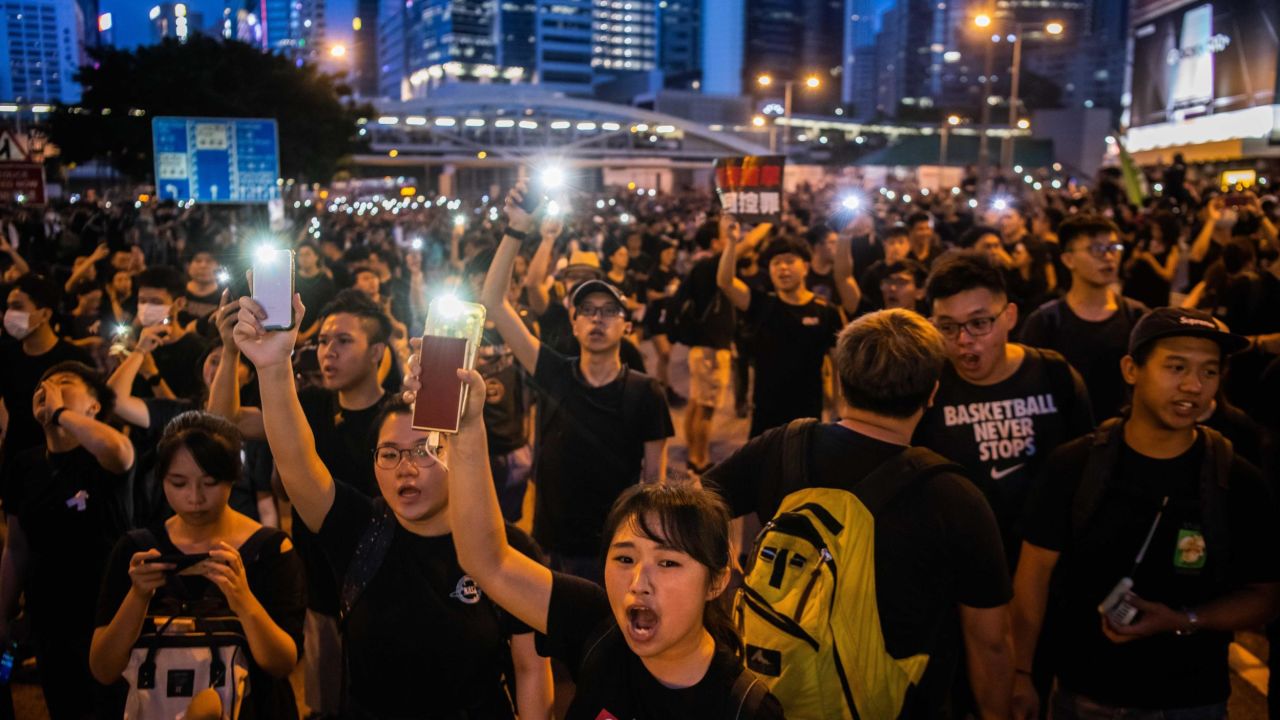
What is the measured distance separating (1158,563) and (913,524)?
2.99 ft

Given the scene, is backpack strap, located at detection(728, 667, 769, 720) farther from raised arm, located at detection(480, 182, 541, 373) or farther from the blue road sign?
the blue road sign

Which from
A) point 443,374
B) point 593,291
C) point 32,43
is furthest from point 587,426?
point 32,43

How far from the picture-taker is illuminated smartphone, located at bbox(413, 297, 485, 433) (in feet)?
7.46

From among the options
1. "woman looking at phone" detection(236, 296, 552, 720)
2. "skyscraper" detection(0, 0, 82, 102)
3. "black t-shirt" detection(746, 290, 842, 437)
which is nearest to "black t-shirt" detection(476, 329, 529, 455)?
"black t-shirt" detection(746, 290, 842, 437)

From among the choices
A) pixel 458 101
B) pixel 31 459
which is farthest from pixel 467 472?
pixel 458 101

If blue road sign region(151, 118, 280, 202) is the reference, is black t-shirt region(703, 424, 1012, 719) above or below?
below

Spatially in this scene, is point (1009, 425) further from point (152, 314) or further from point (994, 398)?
point (152, 314)

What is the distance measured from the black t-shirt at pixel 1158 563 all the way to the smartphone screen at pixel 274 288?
2337 mm

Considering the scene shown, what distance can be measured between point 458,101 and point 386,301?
88.2 meters

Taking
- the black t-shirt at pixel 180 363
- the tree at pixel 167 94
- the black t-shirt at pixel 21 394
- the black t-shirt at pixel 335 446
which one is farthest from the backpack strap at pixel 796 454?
the tree at pixel 167 94

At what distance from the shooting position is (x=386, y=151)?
94625mm

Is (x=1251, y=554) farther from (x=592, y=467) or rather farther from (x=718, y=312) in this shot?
(x=718, y=312)

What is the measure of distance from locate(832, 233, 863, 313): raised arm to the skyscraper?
880 cm

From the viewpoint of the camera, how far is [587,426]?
4.58m
